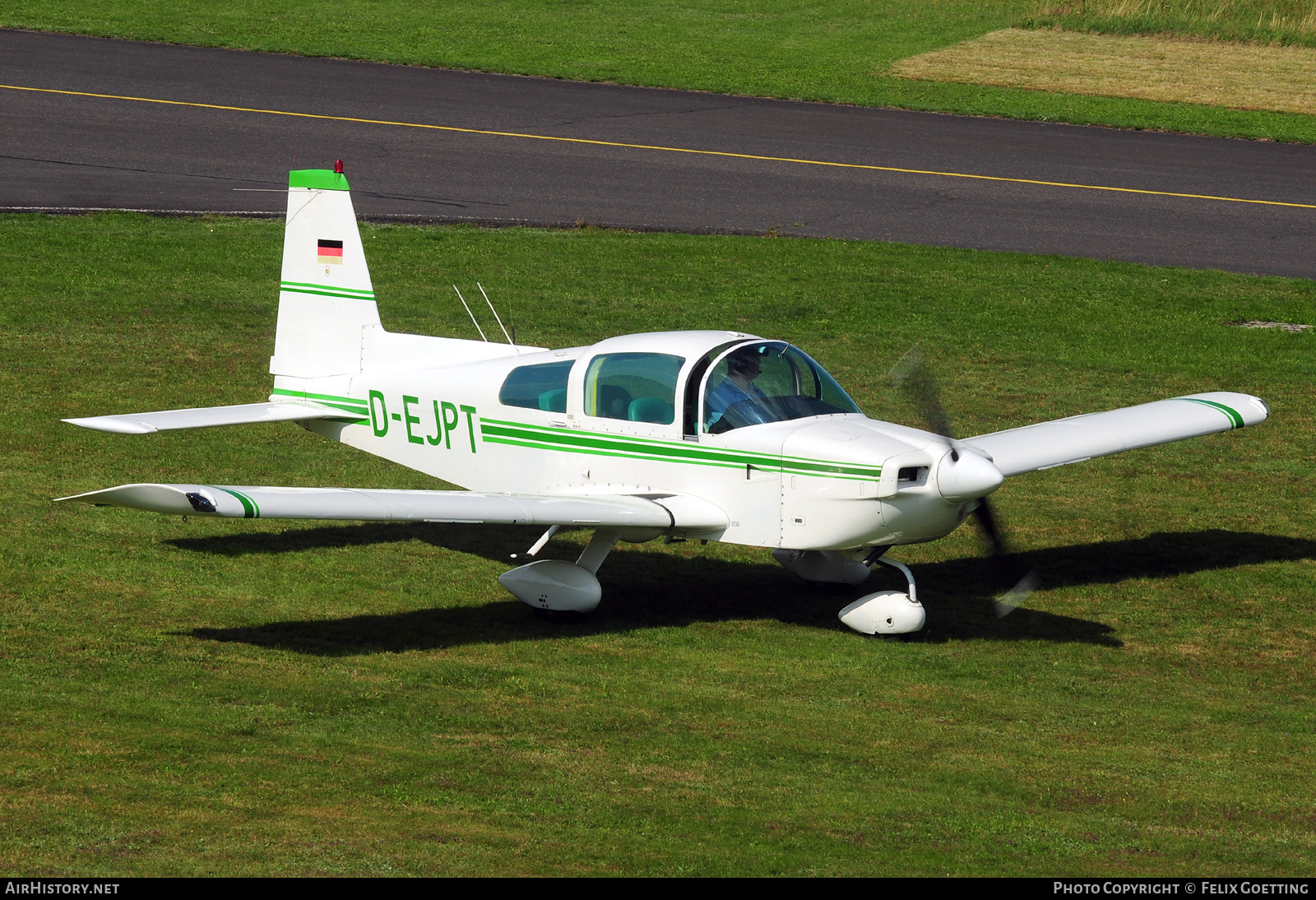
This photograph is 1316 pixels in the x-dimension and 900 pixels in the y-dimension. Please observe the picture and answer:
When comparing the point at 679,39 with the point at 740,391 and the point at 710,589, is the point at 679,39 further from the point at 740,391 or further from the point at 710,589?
the point at 740,391

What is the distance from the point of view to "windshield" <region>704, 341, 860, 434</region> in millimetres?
11562

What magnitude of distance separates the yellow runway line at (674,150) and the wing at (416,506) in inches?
740

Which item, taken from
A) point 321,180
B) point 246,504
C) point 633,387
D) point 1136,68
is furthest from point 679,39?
point 246,504

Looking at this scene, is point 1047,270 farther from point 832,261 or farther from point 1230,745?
point 1230,745

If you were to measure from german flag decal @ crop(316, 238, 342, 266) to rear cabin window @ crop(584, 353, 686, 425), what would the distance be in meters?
3.33

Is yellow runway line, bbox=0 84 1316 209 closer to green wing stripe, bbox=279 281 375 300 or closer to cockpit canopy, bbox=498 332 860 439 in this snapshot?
green wing stripe, bbox=279 281 375 300

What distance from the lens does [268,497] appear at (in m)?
10.2

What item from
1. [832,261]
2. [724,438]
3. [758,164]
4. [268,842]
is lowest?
[268,842]

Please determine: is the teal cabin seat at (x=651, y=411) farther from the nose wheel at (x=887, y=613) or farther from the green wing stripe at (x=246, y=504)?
the green wing stripe at (x=246, y=504)

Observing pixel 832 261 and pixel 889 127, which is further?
pixel 889 127

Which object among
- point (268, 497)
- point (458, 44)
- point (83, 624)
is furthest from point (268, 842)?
point (458, 44)

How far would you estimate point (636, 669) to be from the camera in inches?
431

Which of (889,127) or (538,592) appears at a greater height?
(889,127)

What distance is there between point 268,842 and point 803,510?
4.95m
